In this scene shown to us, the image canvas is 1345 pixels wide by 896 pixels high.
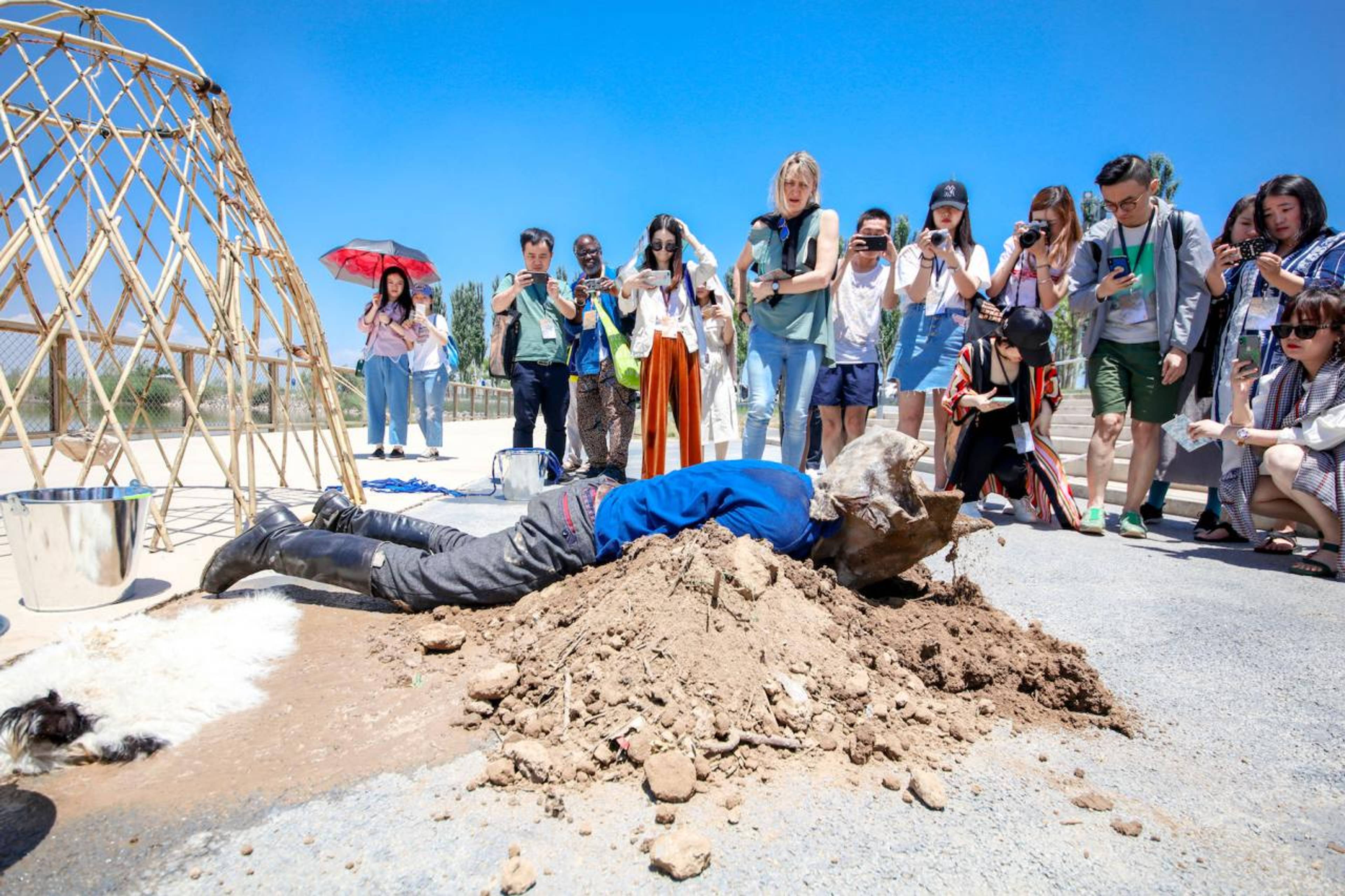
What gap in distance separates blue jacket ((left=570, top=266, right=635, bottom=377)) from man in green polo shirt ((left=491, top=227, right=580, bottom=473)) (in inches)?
6.3

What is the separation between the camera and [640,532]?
2.56m

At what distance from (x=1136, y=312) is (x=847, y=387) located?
66.8 inches

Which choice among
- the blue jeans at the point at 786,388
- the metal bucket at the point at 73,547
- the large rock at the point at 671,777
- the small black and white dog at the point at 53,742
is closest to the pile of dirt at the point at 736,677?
the large rock at the point at 671,777

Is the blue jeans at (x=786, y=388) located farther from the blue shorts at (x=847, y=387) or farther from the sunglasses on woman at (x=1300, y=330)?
the sunglasses on woman at (x=1300, y=330)

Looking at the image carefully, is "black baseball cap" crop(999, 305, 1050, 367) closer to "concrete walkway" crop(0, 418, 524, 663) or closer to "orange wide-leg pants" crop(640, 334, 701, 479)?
"orange wide-leg pants" crop(640, 334, 701, 479)

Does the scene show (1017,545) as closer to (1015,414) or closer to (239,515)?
(1015,414)

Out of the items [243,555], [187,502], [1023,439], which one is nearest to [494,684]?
[243,555]

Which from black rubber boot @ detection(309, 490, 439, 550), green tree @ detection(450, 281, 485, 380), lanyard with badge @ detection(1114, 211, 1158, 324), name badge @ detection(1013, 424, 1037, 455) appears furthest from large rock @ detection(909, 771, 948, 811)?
green tree @ detection(450, 281, 485, 380)

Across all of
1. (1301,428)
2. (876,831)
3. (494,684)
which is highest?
(1301,428)

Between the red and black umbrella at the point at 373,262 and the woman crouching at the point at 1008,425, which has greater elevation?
the red and black umbrella at the point at 373,262

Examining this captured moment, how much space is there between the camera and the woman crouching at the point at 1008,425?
4.48 metres

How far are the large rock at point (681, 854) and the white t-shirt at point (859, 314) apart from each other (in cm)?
399

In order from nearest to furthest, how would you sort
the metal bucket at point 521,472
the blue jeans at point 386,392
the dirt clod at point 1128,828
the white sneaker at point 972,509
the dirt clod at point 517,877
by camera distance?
the dirt clod at point 517,877 → the dirt clod at point 1128,828 → the white sneaker at point 972,509 → the metal bucket at point 521,472 → the blue jeans at point 386,392

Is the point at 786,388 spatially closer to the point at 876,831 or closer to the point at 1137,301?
the point at 1137,301
